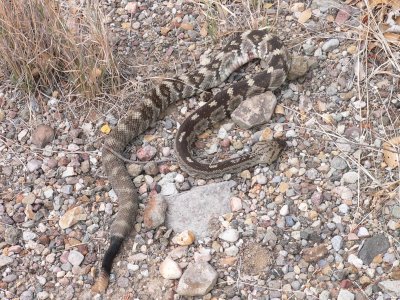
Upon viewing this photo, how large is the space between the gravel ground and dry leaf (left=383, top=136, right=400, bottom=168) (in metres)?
0.07

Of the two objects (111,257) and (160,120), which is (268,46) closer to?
(160,120)

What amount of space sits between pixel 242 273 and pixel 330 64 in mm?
2242

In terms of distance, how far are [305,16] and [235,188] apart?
2077 millimetres

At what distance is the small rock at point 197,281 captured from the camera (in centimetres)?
459

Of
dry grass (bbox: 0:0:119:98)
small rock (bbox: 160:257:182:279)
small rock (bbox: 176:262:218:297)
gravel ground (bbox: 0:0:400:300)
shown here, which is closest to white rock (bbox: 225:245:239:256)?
gravel ground (bbox: 0:0:400:300)

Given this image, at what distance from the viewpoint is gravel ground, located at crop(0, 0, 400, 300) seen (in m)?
4.68

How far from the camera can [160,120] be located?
605cm

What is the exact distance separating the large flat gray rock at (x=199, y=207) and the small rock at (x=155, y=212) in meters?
0.08

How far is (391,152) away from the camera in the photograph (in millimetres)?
5047

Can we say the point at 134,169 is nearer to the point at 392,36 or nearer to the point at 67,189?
the point at 67,189

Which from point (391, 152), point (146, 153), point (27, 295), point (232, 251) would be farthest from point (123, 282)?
point (391, 152)

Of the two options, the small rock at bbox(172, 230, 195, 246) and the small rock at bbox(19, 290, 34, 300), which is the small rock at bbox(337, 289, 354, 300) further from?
Answer: the small rock at bbox(19, 290, 34, 300)

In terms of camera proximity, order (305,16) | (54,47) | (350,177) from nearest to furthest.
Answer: (350,177)
(54,47)
(305,16)

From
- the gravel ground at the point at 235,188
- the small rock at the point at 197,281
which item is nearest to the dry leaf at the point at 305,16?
the gravel ground at the point at 235,188
